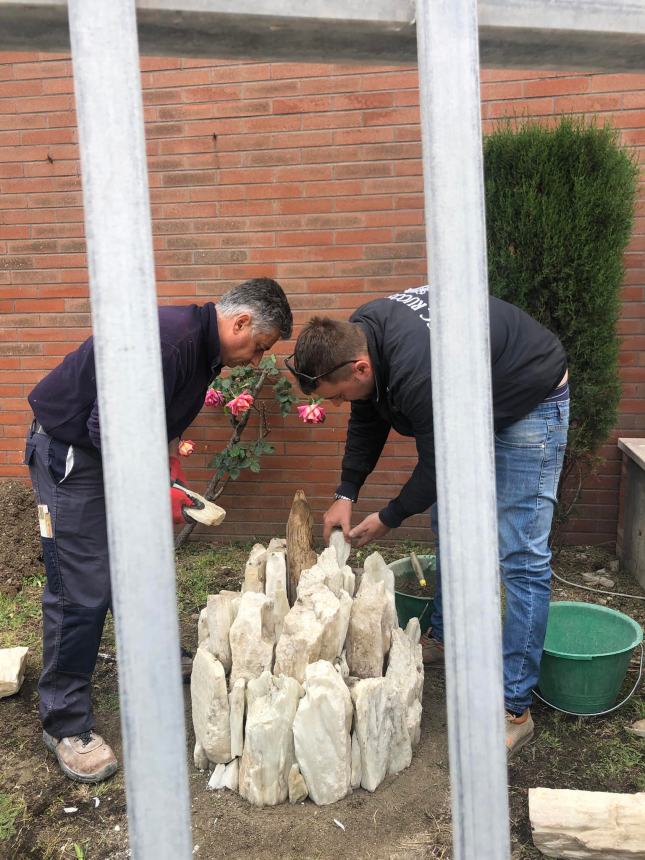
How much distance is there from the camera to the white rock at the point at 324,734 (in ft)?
6.95

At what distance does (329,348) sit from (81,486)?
0.99 metres

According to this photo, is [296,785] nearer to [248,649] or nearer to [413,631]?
[248,649]

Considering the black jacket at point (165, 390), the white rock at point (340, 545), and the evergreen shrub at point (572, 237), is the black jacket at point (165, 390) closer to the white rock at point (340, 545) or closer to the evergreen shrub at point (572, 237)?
the white rock at point (340, 545)

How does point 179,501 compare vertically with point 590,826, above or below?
above

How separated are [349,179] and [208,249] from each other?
3.12 ft

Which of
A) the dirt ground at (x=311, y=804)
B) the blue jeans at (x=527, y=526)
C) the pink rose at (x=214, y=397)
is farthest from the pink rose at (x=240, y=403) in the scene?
the blue jeans at (x=527, y=526)

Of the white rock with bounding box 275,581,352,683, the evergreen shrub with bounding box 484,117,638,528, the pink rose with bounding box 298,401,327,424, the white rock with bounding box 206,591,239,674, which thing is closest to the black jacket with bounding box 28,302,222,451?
the white rock with bounding box 206,591,239,674

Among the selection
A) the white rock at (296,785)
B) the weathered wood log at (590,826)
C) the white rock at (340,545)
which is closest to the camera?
the weathered wood log at (590,826)

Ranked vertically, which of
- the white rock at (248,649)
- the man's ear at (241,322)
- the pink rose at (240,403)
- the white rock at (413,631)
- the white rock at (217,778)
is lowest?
the white rock at (217,778)

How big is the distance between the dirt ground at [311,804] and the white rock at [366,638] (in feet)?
1.19

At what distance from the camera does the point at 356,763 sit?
2230 millimetres

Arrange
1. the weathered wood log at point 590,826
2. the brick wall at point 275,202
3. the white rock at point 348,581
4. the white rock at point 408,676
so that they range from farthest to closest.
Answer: the brick wall at point 275,202 < the white rock at point 348,581 < the white rock at point 408,676 < the weathered wood log at point 590,826

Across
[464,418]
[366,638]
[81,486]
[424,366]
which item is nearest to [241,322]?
[424,366]

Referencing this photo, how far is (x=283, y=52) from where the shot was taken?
45.6 inches
